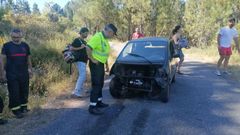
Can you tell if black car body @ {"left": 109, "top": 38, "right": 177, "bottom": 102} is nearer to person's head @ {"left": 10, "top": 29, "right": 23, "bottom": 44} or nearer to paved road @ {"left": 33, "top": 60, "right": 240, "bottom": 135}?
paved road @ {"left": 33, "top": 60, "right": 240, "bottom": 135}

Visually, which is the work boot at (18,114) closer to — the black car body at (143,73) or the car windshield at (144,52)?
the black car body at (143,73)

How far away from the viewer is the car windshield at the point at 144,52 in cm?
935

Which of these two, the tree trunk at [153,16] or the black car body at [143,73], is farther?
the tree trunk at [153,16]

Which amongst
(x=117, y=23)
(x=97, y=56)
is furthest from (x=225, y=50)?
(x=117, y=23)

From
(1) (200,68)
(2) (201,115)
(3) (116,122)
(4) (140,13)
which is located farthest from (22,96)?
(4) (140,13)

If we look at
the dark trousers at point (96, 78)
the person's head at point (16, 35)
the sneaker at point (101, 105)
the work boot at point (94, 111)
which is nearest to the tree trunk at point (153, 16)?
the sneaker at point (101, 105)

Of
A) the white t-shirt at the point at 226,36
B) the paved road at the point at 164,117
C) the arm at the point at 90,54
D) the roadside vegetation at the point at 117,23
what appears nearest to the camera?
the paved road at the point at 164,117

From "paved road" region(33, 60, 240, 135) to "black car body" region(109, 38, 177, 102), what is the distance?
1.04 feet

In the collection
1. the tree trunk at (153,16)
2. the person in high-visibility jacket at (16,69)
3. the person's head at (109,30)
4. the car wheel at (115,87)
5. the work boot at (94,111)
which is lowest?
the work boot at (94,111)

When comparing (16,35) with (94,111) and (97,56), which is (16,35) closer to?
(97,56)

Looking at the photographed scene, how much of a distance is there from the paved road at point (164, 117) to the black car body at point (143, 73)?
12.5 inches

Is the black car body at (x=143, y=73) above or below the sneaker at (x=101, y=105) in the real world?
above

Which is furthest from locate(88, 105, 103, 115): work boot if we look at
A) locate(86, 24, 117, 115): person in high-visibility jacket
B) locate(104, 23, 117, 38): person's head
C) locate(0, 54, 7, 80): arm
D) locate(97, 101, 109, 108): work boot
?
locate(0, 54, 7, 80): arm

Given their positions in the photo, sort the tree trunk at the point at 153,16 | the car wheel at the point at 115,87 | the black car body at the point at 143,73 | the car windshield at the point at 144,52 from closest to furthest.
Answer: the black car body at the point at 143,73, the car wheel at the point at 115,87, the car windshield at the point at 144,52, the tree trunk at the point at 153,16
